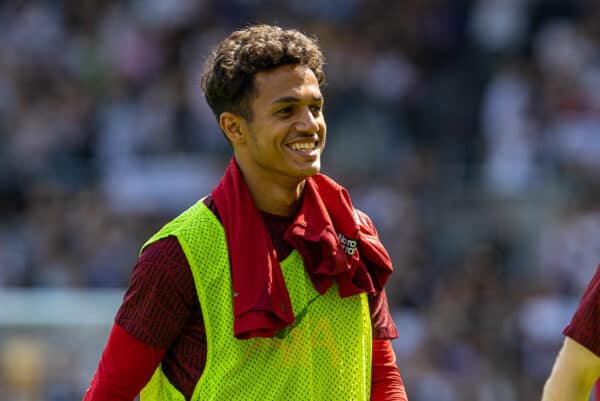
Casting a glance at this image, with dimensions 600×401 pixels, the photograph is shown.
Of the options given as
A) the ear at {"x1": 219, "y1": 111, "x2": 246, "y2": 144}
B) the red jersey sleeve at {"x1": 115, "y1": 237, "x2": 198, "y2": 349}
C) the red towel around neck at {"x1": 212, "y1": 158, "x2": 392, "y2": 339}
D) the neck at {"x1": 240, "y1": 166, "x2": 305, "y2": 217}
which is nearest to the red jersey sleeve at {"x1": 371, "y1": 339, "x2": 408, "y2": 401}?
the red towel around neck at {"x1": 212, "y1": 158, "x2": 392, "y2": 339}

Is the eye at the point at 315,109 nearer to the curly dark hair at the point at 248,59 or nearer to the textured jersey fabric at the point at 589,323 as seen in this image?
the curly dark hair at the point at 248,59

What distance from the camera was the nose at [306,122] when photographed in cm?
408

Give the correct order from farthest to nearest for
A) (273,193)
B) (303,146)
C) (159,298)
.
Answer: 1. (273,193)
2. (303,146)
3. (159,298)

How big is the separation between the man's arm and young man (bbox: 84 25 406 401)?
62cm

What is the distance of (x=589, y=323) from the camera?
3723 mm

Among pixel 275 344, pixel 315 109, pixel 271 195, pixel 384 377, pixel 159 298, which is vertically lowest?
pixel 384 377

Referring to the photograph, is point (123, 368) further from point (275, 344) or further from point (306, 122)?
point (306, 122)

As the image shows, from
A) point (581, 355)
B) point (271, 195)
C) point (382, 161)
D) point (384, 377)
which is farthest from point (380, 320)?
point (382, 161)

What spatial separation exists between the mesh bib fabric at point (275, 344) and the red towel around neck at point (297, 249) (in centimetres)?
3

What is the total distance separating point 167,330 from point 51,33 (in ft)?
35.6

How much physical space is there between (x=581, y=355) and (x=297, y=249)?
863 millimetres

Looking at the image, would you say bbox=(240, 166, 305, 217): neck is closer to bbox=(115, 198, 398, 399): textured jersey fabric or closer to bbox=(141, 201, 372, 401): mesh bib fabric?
bbox=(141, 201, 372, 401): mesh bib fabric

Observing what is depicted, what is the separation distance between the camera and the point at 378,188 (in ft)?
37.0

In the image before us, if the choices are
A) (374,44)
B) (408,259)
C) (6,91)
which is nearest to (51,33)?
(6,91)
